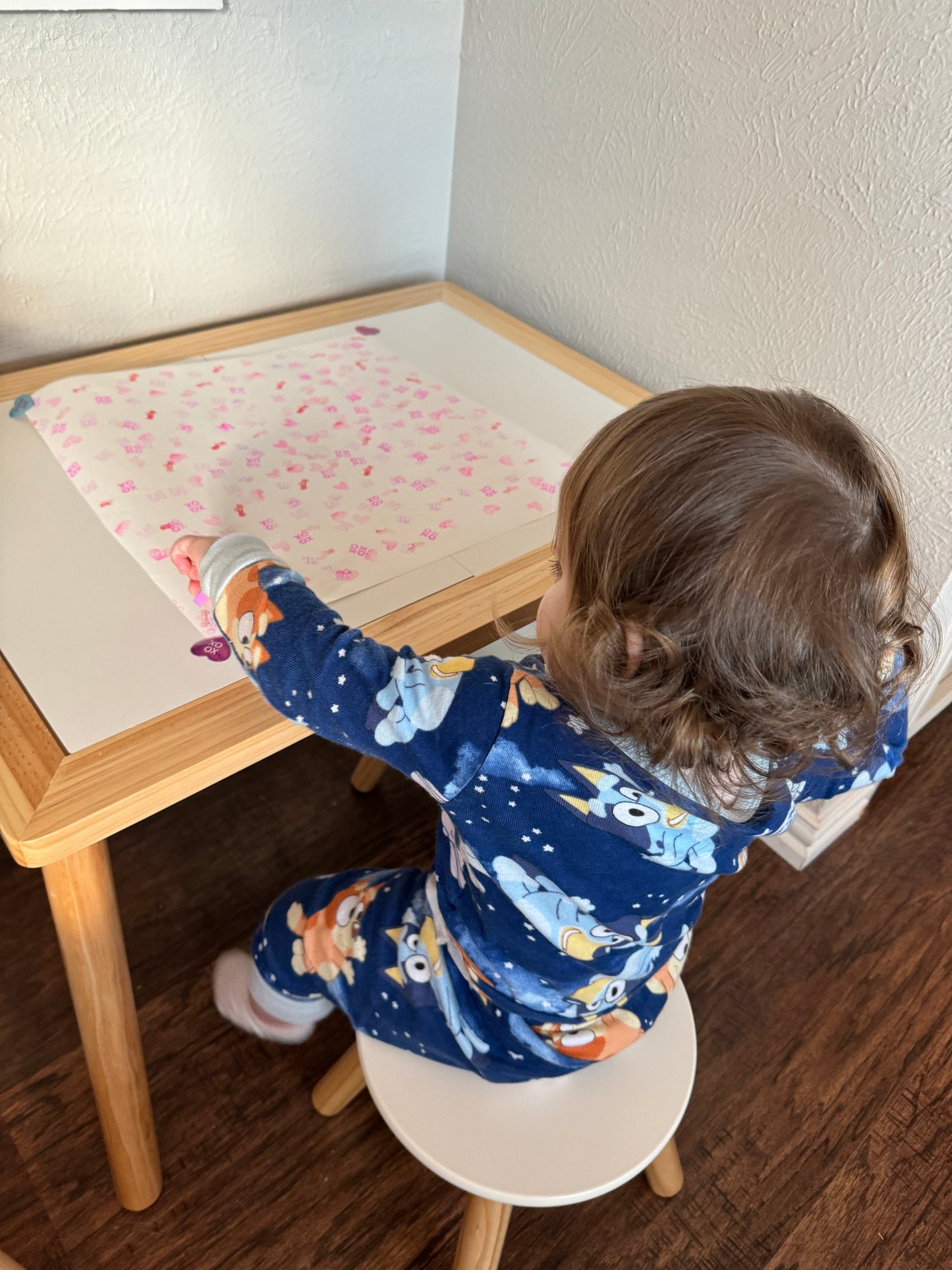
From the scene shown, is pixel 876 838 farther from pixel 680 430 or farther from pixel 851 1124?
pixel 680 430

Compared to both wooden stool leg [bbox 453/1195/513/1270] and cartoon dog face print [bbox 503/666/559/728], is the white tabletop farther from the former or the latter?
wooden stool leg [bbox 453/1195/513/1270]

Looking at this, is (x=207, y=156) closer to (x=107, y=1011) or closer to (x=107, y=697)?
(x=107, y=697)

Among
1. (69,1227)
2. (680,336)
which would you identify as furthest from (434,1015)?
(680,336)

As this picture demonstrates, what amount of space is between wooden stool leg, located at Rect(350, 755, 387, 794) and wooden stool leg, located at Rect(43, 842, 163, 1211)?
1.86 feet

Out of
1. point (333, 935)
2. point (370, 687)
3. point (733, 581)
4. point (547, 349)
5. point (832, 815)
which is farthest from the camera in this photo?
point (832, 815)

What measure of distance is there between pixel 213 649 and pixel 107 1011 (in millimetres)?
342

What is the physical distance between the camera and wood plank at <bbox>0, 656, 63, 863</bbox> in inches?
24.5

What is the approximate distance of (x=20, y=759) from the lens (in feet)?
2.12

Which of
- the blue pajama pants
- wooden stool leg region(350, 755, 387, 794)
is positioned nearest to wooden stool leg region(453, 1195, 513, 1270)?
the blue pajama pants

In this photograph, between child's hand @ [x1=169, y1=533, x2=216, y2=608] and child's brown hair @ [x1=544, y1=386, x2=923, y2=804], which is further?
child's hand @ [x1=169, y1=533, x2=216, y2=608]

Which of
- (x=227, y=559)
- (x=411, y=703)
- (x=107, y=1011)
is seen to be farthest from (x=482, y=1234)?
(x=227, y=559)

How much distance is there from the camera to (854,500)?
0.57 meters

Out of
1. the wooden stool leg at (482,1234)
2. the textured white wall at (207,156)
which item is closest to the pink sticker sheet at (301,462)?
the textured white wall at (207,156)

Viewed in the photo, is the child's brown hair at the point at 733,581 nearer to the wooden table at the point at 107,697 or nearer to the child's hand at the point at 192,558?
the wooden table at the point at 107,697
